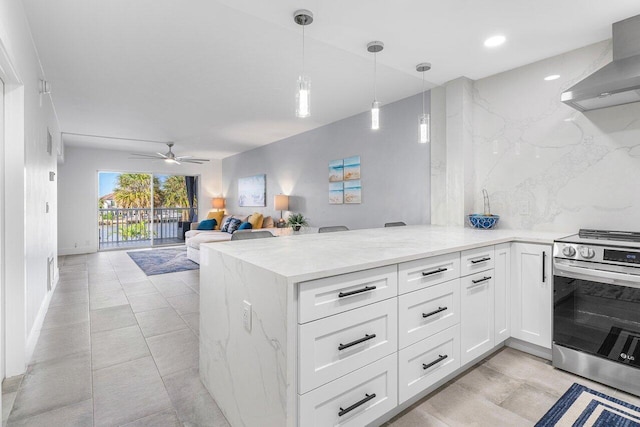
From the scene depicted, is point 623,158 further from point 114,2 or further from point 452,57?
point 114,2

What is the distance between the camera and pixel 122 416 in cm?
171

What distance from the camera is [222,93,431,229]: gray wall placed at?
4.06 metres

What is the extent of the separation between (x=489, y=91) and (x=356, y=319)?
312 centimetres

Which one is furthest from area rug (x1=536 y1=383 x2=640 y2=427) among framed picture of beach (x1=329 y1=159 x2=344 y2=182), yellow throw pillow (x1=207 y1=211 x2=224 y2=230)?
yellow throw pillow (x1=207 y1=211 x2=224 y2=230)

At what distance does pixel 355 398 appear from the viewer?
1410 mm

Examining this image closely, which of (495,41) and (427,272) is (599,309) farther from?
(495,41)

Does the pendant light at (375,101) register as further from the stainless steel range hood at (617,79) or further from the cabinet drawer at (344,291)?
the cabinet drawer at (344,291)

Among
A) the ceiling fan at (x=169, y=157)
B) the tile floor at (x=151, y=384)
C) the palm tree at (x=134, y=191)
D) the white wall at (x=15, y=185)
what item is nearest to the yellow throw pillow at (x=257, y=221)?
the ceiling fan at (x=169, y=157)

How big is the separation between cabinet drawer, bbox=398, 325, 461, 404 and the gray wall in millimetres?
2174

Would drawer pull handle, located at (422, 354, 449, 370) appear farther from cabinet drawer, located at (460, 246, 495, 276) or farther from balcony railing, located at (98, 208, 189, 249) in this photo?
balcony railing, located at (98, 208, 189, 249)

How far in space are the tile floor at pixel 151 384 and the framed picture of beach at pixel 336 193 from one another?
2832 millimetres

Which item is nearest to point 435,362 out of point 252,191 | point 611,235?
point 611,235

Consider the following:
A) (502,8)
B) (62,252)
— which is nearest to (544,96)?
(502,8)

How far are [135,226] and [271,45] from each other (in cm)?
740
